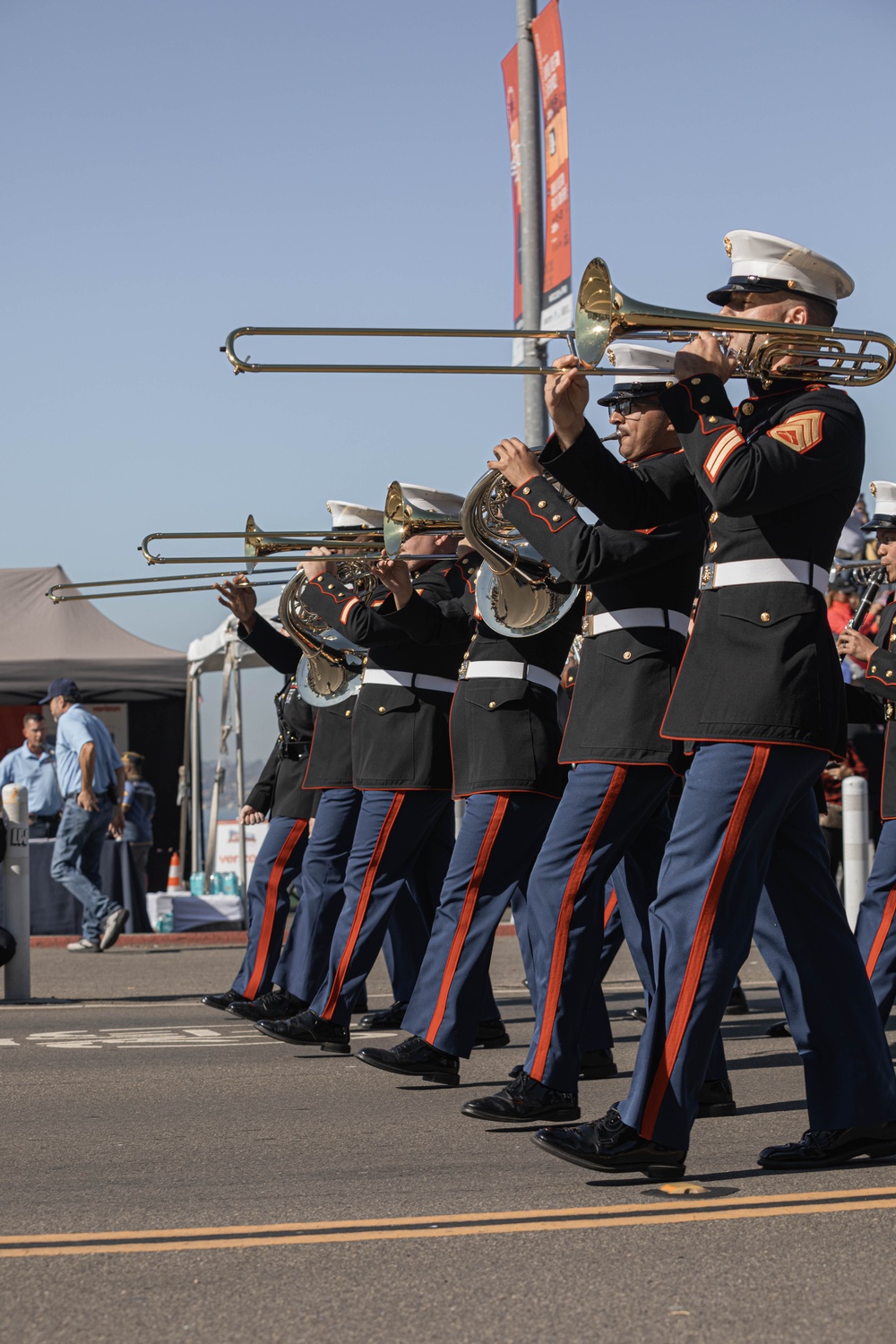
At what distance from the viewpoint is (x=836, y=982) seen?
171 inches

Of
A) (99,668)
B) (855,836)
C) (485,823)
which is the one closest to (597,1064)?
(485,823)

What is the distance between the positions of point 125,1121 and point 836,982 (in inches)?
86.7

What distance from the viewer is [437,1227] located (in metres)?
3.77

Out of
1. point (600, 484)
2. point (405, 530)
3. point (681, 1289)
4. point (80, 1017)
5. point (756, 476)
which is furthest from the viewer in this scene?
point (80, 1017)

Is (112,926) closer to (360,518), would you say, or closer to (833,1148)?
(360,518)

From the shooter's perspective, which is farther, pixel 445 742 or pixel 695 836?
pixel 445 742

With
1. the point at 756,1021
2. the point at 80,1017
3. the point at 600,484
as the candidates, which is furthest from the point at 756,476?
the point at 80,1017

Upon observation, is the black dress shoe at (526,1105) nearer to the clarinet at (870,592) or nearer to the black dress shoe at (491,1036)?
the black dress shoe at (491,1036)

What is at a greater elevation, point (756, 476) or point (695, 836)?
point (756, 476)

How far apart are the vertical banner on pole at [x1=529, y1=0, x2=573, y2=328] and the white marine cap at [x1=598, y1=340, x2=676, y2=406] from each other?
8.25 m

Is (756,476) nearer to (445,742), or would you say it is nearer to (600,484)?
(600,484)

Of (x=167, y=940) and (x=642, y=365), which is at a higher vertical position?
(x=642, y=365)

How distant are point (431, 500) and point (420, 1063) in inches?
90.3

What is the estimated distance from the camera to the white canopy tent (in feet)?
50.3
